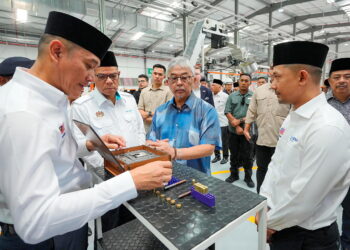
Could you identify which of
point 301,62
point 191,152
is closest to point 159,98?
point 191,152

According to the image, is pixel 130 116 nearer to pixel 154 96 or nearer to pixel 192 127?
pixel 192 127

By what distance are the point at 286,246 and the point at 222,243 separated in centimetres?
118

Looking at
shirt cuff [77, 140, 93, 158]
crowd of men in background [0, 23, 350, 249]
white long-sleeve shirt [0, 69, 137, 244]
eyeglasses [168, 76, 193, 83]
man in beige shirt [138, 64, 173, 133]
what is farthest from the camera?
man in beige shirt [138, 64, 173, 133]

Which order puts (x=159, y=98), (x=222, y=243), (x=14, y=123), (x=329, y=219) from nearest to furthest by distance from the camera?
(x=14, y=123) → (x=329, y=219) → (x=222, y=243) → (x=159, y=98)

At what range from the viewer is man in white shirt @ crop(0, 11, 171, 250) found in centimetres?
68

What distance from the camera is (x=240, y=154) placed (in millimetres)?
3986

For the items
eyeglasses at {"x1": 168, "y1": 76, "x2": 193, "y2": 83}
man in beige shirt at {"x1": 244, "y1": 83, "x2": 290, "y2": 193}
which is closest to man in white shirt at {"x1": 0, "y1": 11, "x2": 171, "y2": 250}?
eyeglasses at {"x1": 168, "y1": 76, "x2": 193, "y2": 83}

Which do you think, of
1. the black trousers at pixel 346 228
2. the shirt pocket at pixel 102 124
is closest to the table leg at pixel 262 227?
the shirt pocket at pixel 102 124

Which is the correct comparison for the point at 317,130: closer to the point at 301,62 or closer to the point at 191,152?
the point at 301,62

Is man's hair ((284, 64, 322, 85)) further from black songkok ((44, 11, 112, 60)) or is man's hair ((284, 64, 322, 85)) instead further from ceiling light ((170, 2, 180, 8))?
ceiling light ((170, 2, 180, 8))

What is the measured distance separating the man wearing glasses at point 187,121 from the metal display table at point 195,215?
21.1 inches

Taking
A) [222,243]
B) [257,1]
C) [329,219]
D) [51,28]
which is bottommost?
[222,243]

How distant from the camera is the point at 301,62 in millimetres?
1243

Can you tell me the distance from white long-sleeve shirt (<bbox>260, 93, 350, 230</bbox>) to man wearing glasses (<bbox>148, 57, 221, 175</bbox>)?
551 mm
